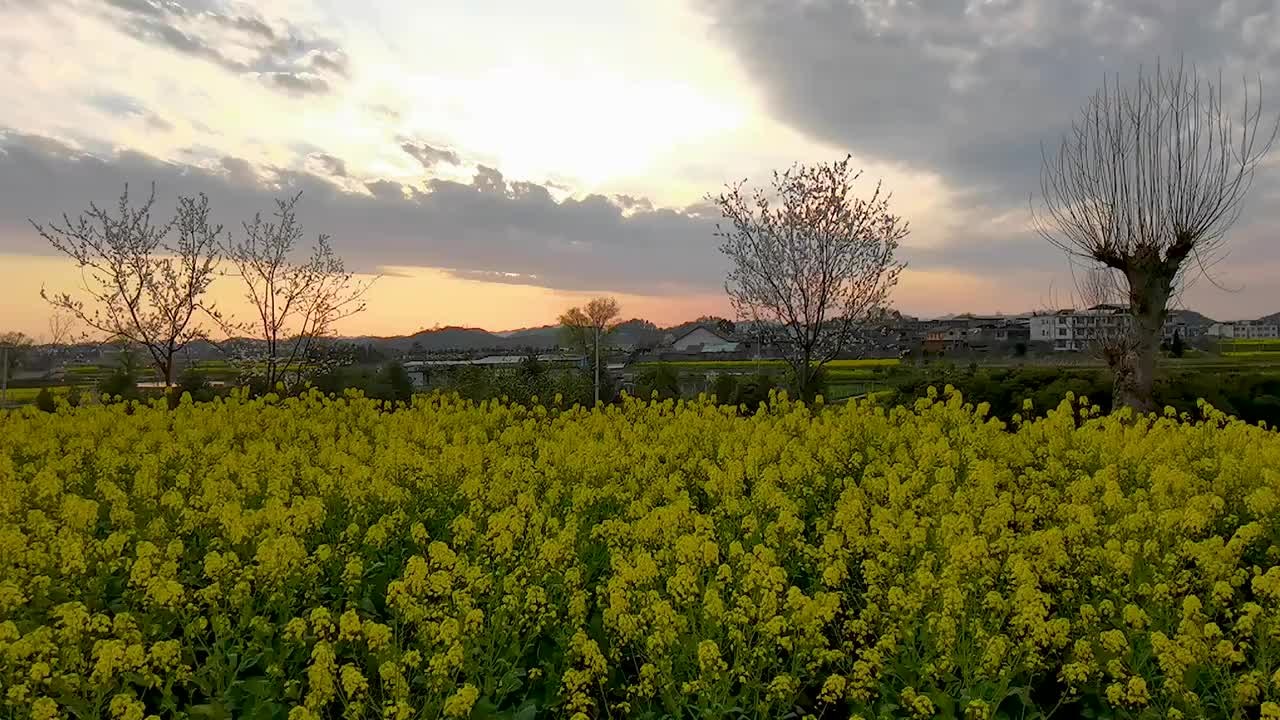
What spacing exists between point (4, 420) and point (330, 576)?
9316mm

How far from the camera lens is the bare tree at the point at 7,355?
26653 mm

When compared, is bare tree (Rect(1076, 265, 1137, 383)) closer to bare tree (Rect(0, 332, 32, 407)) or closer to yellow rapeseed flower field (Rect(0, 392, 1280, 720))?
yellow rapeseed flower field (Rect(0, 392, 1280, 720))

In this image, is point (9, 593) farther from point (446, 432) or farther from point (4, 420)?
point (4, 420)

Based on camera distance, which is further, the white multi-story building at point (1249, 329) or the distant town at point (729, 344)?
the white multi-story building at point (1249, 329)

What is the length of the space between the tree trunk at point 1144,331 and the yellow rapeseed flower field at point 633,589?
872 centimetres

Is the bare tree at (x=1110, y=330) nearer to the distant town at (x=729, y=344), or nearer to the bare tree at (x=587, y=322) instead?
the distant town at (x=729, y=344)

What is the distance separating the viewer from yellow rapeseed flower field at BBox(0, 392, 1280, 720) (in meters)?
4.75

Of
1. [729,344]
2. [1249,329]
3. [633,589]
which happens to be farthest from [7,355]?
[1249,329]

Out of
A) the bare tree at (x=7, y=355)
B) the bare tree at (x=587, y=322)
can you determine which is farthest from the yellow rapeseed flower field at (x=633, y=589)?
the bare tree at (x=587, y=322)

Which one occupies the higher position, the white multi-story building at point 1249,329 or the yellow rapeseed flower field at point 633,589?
the white multi-story building at point 1249,329

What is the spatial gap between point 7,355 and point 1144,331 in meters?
31.9

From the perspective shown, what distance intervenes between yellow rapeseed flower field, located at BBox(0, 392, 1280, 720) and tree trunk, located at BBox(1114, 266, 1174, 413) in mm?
8723

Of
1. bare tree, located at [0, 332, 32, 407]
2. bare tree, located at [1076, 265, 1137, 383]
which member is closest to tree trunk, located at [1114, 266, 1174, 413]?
bare tree, located at [1076, 265, 1137, 383]

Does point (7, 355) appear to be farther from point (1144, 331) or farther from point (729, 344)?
point (729, 344)
